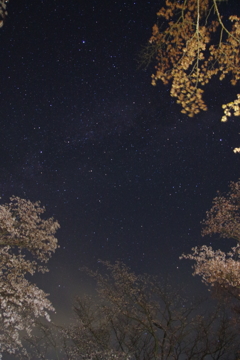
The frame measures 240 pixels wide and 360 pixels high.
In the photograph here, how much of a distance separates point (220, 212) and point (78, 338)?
603 inches

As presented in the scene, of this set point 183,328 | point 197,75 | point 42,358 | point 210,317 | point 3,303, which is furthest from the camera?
point 42,358

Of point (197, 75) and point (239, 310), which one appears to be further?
point (239, 310)

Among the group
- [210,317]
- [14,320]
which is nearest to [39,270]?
[14,320]

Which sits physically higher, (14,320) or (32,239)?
(32,239)

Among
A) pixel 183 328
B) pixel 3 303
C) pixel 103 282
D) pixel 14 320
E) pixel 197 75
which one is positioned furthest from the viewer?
pixel 103 282

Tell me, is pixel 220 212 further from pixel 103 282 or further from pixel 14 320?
pixel 14 320

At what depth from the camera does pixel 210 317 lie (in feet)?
58.7

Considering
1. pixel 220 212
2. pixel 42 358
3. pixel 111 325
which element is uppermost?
pixel 220 212

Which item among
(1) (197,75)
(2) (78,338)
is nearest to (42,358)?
(2) (78,338)

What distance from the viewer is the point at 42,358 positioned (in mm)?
27609

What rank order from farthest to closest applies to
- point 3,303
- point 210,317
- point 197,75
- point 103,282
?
point 103,282 < point 210,317 < point 3,303 < point 197,75

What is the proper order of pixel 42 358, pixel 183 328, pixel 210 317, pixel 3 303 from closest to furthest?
pixel 3 303 < pixel 183 328 < pixel 210 317 < pixel 42 358

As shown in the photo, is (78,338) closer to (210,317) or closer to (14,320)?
(14,320)

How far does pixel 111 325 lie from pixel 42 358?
47.9 ft
